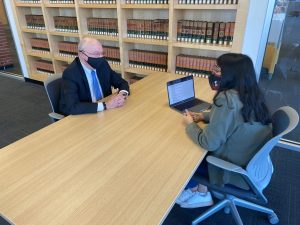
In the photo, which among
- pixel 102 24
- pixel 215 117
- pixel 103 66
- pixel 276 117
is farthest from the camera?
pixel 102 24

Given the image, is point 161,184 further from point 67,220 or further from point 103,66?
point 103,66

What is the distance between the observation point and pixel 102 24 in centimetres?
343

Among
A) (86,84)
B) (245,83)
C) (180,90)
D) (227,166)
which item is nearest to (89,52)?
(86,84)

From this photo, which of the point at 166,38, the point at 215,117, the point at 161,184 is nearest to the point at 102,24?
the point at 166,38

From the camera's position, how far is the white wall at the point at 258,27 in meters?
2.33

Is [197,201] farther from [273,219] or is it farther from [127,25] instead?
[127,25]

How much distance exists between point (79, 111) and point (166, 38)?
1701mm

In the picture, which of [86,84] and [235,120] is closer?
[235,120]

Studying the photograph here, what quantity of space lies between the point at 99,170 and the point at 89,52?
1079 mm

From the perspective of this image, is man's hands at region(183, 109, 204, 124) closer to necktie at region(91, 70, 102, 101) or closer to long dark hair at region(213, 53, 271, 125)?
long dark hair at region(213, 53, 271, 125)

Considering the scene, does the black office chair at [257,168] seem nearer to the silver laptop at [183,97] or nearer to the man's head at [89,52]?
the silver laptop at [183,97]

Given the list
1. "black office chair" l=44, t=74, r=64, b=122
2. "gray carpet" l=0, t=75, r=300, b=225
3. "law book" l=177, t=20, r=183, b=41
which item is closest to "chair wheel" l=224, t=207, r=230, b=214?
"gray carpet" l=0, t=75, r=300, b=225

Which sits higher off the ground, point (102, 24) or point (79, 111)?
point (102, 24)

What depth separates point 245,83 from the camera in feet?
4.18
